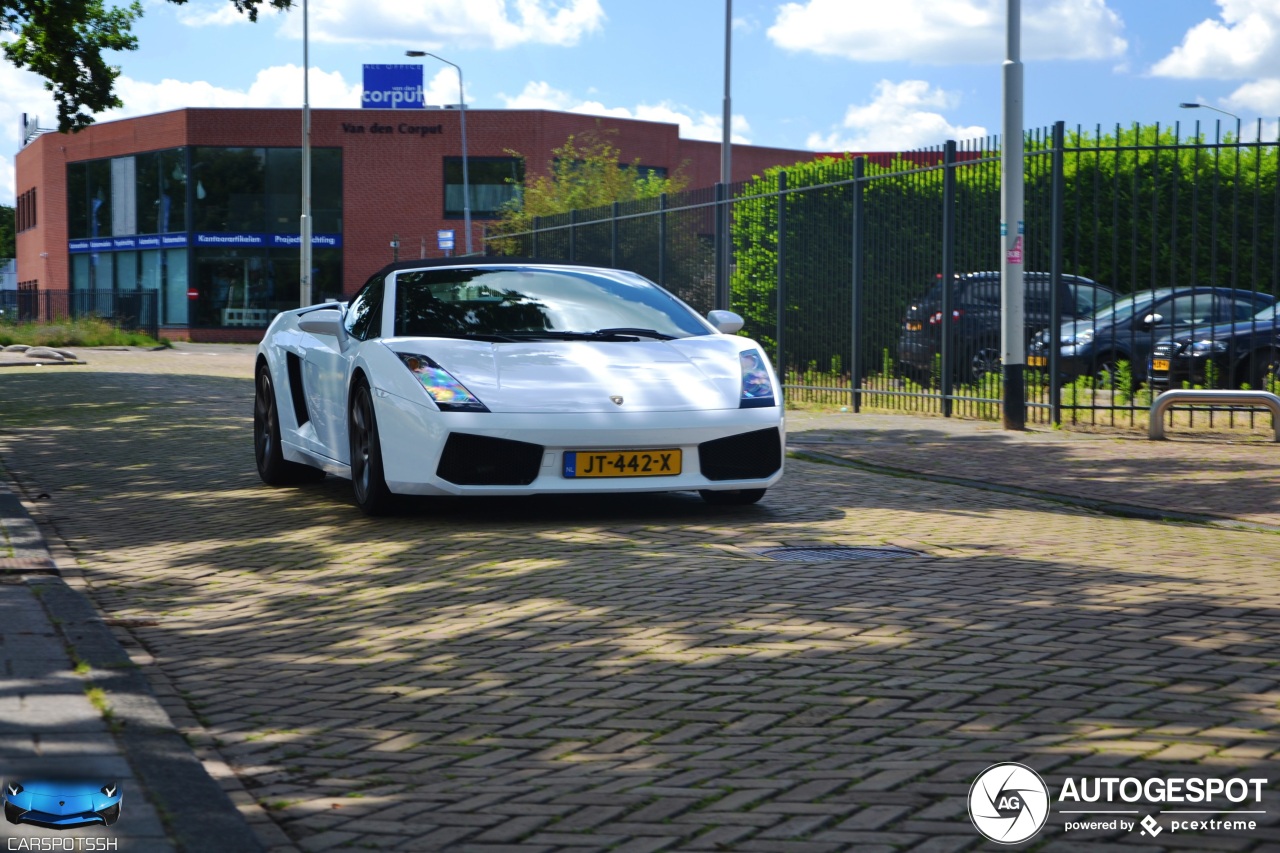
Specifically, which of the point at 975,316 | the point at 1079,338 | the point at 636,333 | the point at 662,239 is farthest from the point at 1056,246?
the point at 662,239

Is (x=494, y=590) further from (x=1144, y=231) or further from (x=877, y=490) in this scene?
(x=1144, y=231)

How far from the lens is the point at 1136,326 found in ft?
46.8

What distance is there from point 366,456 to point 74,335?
1335 inches

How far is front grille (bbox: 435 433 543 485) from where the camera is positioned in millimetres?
7668

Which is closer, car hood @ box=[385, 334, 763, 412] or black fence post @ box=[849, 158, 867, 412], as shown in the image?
car hood @ box=[385, 334, 763, 412]

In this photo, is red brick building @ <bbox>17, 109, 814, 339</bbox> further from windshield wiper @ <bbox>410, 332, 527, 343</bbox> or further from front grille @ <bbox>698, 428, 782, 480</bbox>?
front grille @ <bbox>698, 428, 782, 480</bbox>

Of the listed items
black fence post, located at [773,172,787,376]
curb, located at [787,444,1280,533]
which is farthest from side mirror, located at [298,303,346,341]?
black fence post, located at [773,172,787,376]

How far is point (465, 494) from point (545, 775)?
391cm

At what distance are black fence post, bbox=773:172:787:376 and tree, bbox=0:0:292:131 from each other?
9.87 m

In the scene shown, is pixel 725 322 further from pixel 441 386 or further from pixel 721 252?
pixel 721 252

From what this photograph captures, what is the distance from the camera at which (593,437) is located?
7715 mm

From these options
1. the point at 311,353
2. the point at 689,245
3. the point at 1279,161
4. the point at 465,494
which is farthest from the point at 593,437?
the point at 689,245

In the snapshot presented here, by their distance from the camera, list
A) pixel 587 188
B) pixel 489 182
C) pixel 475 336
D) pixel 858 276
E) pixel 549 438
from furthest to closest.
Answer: pixel 489 182 → pixel 587 188 → pixel 858 276 → pixel 475 336 → pixel 549 438

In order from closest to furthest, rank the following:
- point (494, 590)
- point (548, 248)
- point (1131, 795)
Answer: point (1131, 795), point (494, 590), point (548, 248)
